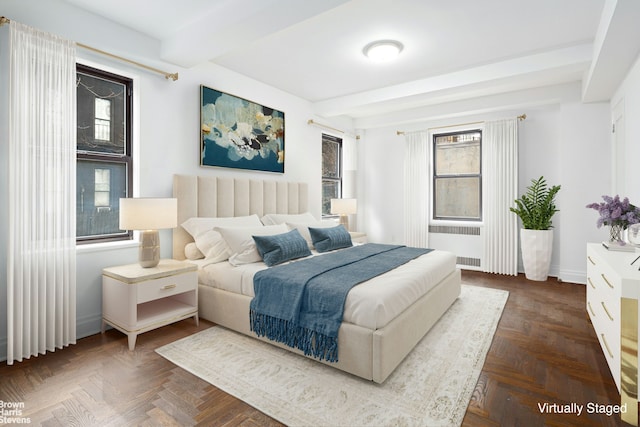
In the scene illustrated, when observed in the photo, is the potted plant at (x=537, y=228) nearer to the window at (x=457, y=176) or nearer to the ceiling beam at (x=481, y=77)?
the window at (x=457, y=176)

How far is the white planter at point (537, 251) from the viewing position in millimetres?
4410

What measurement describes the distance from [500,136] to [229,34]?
4.15 metres

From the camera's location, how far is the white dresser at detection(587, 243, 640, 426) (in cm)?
164

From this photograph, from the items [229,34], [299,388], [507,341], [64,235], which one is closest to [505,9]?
[229,34]

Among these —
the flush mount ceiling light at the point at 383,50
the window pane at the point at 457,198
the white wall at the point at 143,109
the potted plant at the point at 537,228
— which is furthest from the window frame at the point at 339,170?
the potted plant at the point at 537,228

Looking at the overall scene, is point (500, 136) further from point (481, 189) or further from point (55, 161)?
point (55, 161)

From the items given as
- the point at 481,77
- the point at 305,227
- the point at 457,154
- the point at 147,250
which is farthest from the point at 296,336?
the point at 457,154

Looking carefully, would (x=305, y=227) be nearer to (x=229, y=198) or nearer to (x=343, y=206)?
(x=229, y=198)

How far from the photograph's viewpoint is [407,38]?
3170 millimetres

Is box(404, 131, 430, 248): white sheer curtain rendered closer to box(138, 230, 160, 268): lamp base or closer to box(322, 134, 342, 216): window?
box(322, 134, 342, 216): window

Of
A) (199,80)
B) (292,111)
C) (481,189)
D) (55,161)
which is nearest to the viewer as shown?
(55,161)

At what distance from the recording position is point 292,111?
4.89 metres

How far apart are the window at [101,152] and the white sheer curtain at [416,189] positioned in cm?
432

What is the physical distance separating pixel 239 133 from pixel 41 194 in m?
2.13
